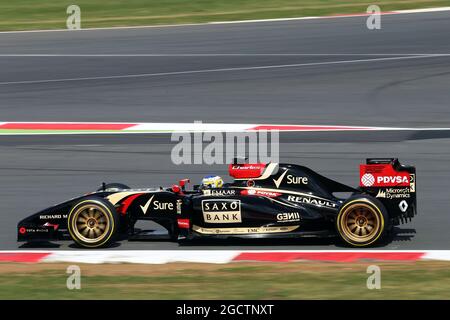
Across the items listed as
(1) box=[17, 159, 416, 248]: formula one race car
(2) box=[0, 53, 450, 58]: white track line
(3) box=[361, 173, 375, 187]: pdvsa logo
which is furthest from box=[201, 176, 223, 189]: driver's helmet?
(2) box=[0, 53, 450, 58]: white track line

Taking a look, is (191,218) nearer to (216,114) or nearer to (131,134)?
(131,134)

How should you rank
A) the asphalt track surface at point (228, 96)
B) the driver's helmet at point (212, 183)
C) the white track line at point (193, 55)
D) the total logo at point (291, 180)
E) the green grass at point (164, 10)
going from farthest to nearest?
the green grass at point (164, 10), the white track line at point (193, 55), the asphalt track surface at point (228, 96), the driver's helmet at point (212, 183), the total logo at point (291, 180)

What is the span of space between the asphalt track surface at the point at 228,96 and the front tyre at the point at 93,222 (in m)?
0.34

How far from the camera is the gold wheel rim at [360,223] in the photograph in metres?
10.1

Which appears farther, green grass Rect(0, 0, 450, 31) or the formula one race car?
green grass Rect(0, 0, 450, 31)

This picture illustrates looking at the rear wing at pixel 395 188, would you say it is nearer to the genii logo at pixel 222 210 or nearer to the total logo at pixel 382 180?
the total logo at pixel 382 180

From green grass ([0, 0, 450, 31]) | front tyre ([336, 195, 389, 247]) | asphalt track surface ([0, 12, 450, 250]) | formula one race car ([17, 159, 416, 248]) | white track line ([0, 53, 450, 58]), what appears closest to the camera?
front tyre ([336, 195, 389, 247])

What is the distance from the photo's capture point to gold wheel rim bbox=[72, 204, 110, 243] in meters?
10.4

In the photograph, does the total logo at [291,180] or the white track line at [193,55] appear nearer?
the total logo at [291,180]

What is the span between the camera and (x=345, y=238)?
33.6 feet

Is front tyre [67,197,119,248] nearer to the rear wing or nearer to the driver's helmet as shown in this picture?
the driver's helmet

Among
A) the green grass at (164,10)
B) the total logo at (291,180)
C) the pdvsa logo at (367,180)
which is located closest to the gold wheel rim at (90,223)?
the total logo at (291,180)

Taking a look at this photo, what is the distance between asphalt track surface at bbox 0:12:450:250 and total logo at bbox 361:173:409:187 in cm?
64
